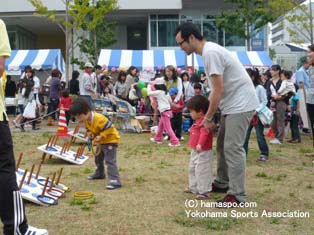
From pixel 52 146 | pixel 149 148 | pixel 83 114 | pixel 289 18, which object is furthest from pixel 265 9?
pixel 83 114

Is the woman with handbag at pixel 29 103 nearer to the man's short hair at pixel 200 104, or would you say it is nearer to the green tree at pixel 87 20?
the green tree at pixel 87 20

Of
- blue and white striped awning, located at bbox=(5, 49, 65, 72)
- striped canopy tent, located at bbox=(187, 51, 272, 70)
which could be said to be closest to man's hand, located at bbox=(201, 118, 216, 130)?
striped canopy tent, located at bbox=(187, 51, 272, 70)

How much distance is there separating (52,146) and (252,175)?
331 cm

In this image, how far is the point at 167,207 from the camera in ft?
15.8

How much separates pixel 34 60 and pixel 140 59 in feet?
14.3

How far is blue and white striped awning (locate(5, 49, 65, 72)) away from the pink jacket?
46.8ft

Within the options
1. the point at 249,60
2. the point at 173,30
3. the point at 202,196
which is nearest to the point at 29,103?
the point at 202,196

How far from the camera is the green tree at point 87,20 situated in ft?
66.9

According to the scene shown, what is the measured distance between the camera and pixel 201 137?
5.18 meters

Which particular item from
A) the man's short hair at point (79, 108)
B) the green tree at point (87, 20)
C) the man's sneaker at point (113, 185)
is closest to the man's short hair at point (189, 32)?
the man's short hair at point (79, 108)

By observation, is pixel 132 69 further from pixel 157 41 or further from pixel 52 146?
pixel 157 41

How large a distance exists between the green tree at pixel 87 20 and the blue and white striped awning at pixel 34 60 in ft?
1.94

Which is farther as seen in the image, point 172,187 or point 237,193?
point 172,187

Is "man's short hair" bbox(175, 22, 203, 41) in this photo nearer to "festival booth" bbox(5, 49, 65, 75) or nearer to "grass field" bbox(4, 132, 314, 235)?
"grass field" bbox(4, 132, 314, 235)
